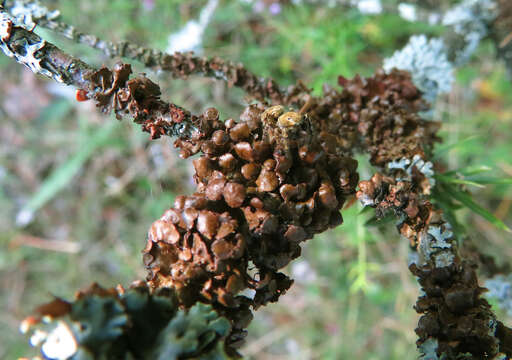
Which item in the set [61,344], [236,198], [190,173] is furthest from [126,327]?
[190,173]

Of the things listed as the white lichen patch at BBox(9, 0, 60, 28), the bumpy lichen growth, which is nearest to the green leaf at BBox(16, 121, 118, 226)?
the white lichen patch at BBox(9, 0, 60, 28)

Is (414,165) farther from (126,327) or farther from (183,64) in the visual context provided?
(126,327)

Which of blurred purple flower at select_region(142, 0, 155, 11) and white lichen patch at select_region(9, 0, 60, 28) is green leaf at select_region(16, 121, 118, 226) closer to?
blurred purple flower at select_region(142, 0, 155, 11)

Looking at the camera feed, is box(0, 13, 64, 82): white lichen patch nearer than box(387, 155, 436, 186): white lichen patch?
Yes

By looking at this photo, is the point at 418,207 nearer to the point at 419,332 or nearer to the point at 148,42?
the point at 419,332

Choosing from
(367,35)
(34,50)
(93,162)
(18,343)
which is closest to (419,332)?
(34,50)

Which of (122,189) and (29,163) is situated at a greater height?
(29,163)

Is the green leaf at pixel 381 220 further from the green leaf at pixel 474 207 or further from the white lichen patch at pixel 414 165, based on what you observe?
the green leaf at pixel 474 207
